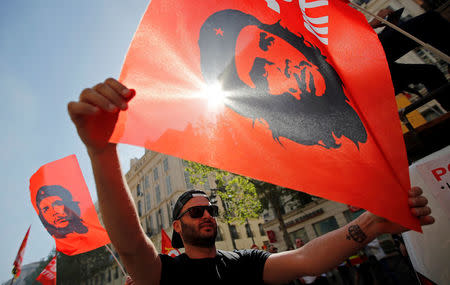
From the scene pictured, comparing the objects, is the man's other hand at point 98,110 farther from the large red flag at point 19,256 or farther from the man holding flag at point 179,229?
the large red flag at point 19,256

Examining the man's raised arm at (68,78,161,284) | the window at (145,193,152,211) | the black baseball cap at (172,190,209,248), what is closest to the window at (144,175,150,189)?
the window at (145,193,152,211)

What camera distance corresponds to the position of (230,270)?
169cm

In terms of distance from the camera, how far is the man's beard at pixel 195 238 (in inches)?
71.5

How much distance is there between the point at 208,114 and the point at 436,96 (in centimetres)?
311

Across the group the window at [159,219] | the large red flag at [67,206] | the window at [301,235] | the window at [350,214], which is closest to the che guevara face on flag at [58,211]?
the large red flag at [67,206]

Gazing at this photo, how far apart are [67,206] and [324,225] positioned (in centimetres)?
2118

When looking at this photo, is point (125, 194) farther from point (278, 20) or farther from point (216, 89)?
point (278, 20)

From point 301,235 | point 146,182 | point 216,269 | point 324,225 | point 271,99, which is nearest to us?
point 271,99

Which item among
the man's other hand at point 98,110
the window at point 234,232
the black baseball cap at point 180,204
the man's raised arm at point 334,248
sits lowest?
the man's raised arm at point 334,248

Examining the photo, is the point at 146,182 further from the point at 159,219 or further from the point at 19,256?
the point at 19,256

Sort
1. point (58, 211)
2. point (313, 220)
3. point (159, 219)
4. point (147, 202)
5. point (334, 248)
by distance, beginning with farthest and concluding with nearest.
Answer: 1. point (147, 202)
2. point (159, 219)
3. point (313, 220)
4. point (58, 211)
5. point (334, 248)

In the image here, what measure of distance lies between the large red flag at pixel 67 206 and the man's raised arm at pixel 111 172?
322cm

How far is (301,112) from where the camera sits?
51.6 inches

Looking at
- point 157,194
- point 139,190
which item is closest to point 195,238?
point 157,194
